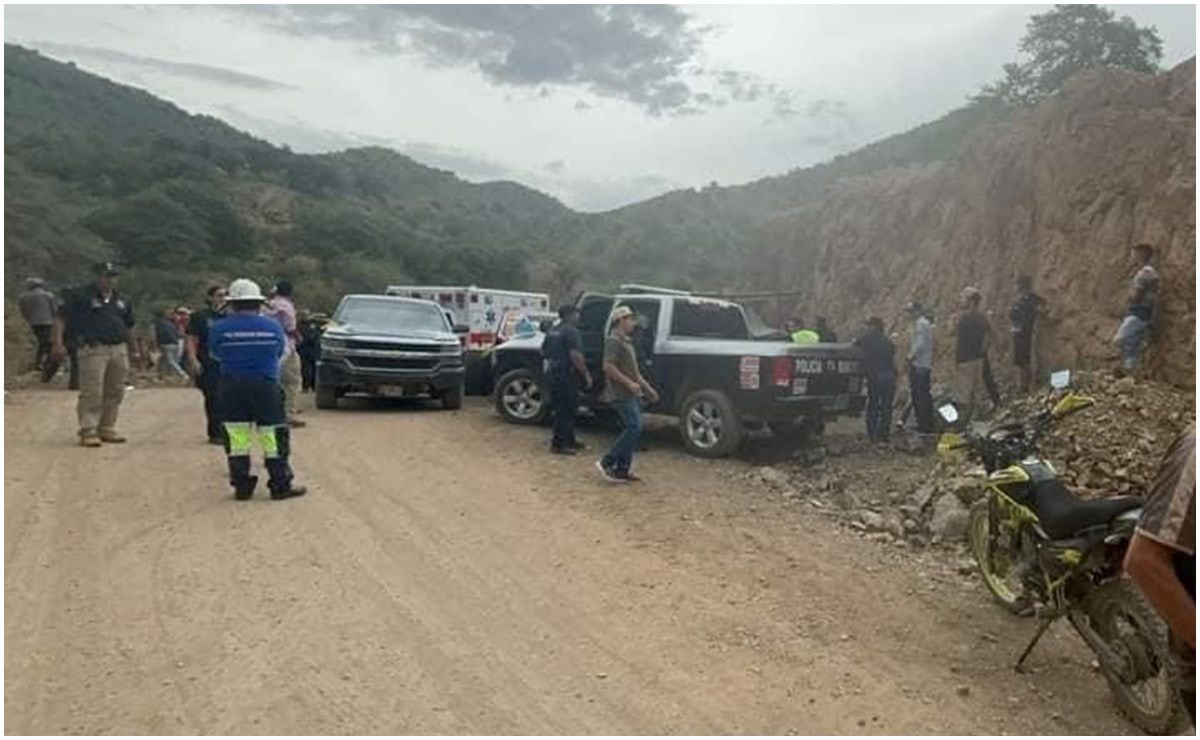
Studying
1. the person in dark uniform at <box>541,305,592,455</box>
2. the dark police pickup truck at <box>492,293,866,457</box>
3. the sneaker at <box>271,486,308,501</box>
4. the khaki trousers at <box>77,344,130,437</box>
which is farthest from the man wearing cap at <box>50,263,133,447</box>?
the dark police pickup truck at <box>492,293,866,457</box>

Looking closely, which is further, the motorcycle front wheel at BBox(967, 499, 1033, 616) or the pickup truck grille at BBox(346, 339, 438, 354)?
the pickup truck grille at BBox(346, 339, 438, 354)

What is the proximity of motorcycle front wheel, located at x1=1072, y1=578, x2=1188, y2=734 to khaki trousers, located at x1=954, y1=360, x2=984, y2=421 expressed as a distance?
25.9ft

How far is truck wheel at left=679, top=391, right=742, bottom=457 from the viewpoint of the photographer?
1038cm

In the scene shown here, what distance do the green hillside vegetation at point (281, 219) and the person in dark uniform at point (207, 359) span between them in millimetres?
21579

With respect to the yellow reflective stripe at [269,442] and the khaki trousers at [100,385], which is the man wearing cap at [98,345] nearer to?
the khaki trousers at [100,385]

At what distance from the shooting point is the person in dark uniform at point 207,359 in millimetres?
9898

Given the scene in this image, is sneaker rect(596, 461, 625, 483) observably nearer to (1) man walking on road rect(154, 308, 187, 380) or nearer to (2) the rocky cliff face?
(2) the rocky cliff face

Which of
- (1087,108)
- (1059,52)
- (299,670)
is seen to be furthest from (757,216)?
(299,670)

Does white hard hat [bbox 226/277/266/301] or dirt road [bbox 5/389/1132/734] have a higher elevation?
white hard hat [bbox 226/277/266/301]

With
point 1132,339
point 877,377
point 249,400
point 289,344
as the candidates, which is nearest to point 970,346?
point 877,377

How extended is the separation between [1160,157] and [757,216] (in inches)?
1564

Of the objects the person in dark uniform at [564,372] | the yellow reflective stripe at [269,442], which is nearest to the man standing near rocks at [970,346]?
the person in dark uniform at [564,372]

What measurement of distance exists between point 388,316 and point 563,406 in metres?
4.76

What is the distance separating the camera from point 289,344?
1120cm
